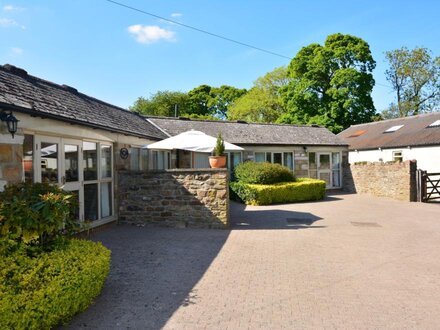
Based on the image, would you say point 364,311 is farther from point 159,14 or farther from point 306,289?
point 159,14

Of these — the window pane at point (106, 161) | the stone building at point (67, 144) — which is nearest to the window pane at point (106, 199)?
the stone building at point (67, 144)

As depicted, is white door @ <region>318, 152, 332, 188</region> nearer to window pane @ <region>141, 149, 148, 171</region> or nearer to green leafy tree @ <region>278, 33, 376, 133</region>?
window pane @ <region>141, 149, 148, 171</region>

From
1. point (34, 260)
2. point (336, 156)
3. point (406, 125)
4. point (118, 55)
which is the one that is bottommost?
point (34, 260)

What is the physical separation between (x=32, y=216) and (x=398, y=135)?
22.4 metres

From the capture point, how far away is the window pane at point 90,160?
8023 mm

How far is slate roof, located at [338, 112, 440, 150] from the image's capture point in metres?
18.6

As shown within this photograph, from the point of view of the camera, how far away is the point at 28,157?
6090mm

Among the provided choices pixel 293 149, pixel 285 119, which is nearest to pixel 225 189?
pixel 293 149

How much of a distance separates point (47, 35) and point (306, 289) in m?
9.39

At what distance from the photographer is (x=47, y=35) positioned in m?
9.13

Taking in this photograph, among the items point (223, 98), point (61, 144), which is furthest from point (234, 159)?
point (223, 98)

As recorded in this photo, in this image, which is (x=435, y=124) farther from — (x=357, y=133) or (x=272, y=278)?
(x=272, y=278)

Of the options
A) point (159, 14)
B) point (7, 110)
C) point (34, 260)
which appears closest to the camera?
point (34, 260)

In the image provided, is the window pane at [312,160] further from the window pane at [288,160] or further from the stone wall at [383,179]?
the stone wall at [383,179]
